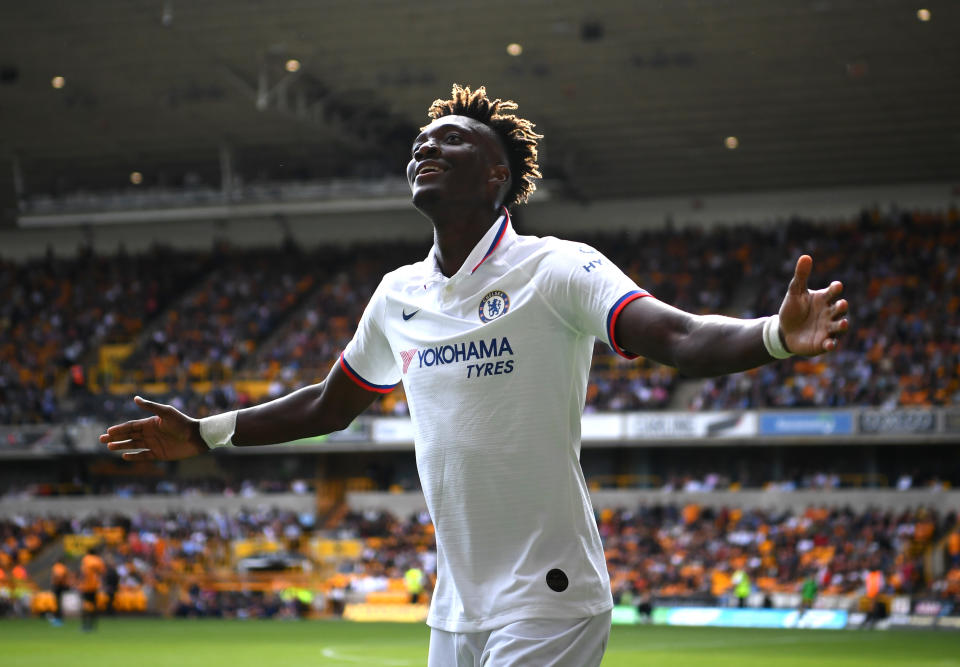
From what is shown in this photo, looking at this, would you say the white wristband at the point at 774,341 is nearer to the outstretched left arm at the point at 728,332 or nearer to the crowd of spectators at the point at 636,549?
the outstretched left arm at the point at 728,332

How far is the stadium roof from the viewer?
28.8 meters

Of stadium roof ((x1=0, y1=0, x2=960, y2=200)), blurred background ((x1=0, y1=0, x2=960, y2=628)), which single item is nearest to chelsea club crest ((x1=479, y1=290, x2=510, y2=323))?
blurred background ((x1=0, y1=0, x2=960, y2=628))

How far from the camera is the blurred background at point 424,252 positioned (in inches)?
1162

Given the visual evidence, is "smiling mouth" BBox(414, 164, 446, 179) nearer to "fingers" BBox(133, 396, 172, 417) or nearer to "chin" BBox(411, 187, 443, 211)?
"chin" BBox(411, 187, 443, 211)

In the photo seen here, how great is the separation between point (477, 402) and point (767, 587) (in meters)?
26.5

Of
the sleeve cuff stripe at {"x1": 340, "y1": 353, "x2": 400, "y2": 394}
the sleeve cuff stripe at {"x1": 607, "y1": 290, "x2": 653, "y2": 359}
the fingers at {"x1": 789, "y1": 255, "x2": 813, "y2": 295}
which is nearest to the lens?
the fingers at {"x1": 789, "y1": 255, "x2": 813, "y2": 295}

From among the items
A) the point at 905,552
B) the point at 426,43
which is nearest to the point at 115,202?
the point at 426,43

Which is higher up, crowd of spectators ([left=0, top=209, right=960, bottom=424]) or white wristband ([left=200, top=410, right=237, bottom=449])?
crowd of spectators ([left=0, top=209, right=960, bottom=424])

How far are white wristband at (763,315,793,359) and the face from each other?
3.90ft

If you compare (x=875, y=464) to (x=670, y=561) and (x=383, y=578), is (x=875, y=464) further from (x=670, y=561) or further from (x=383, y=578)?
(x=383, y=578)

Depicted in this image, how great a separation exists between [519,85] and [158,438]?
2900cm

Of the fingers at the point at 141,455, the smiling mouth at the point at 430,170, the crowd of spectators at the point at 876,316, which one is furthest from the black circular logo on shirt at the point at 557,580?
the crowd of spectators at the point at 876,316

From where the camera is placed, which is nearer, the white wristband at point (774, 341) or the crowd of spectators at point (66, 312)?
the white wristband at point (774, 341)

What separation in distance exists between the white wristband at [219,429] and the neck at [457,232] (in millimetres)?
1045
